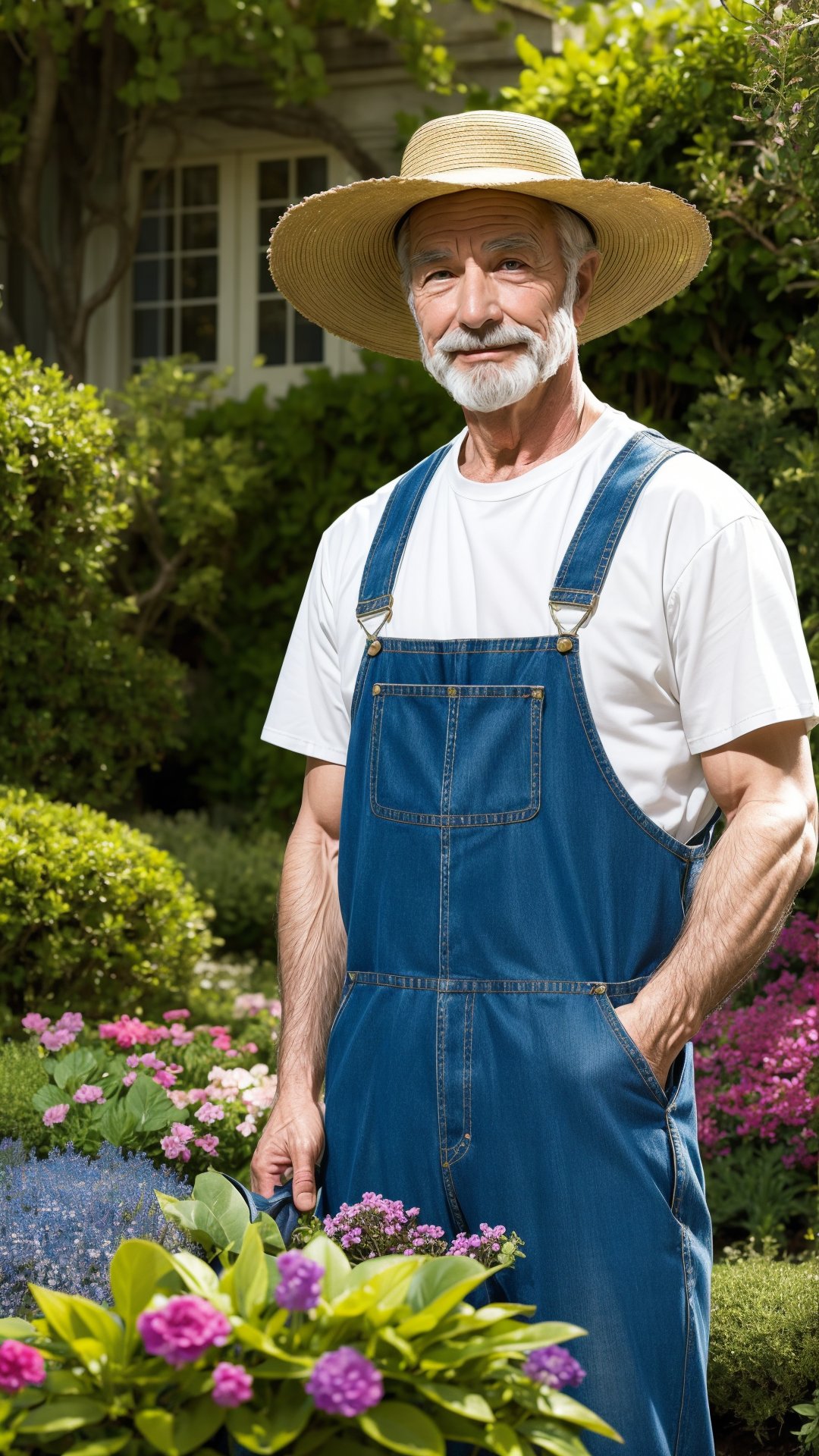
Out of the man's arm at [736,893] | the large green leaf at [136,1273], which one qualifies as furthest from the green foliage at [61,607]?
the large green leaf at [136,1273]

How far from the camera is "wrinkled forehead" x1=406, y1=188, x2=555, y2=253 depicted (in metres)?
2.41

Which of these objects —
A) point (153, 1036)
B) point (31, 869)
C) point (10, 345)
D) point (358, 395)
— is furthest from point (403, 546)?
point (10, 345)

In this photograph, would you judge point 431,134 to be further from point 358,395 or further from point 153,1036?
point 358,395

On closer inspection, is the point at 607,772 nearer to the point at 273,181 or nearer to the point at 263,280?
the point at 263,280

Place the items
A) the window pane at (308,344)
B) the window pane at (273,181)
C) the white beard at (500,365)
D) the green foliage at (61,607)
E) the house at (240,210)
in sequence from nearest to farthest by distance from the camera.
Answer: the white beard at (500,365) → the green foliage at (61,607) → the house at (240,210) → the window pane at (308,344) → the window pane at (273,181)

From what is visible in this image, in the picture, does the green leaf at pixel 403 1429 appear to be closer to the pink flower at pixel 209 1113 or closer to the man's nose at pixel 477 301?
the man's nose at pixel 477 301

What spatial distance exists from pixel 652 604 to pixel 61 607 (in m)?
4.12

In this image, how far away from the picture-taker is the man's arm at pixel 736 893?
6.81 ft

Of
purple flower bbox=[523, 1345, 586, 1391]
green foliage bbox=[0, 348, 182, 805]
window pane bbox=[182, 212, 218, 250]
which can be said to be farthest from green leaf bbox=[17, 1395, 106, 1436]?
window pane bbox=[182, 212, 218, 250]

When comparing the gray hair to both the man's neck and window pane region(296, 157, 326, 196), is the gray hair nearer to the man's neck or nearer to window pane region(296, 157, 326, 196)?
the man's neck

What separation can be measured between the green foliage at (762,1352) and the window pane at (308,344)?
578cm

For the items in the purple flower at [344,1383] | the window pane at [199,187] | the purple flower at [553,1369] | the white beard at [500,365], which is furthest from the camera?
the window pane at [199,187]

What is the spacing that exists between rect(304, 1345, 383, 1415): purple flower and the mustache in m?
1.54

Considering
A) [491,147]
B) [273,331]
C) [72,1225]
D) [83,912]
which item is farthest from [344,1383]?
[273,331]
